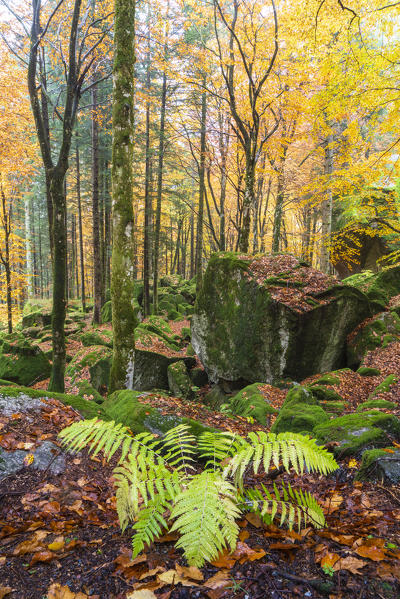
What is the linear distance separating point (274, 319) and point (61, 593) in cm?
705

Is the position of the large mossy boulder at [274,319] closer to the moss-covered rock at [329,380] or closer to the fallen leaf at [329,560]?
the moss-covered rock at [329,380]

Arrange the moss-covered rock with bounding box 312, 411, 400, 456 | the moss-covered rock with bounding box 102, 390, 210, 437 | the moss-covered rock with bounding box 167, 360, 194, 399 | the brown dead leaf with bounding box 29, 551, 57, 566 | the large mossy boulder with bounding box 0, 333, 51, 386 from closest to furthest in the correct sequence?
the brown dead leaf with bounding box 29, 551, 57, 566, the moss-covered rock with bounding box 312, 411, 400, 456, the moss-covered rock with bounding box 102, 390, 210, 437, the moss-covered rock with bounding box 167, 360, 194, 399, the large mossy boulder with bounding box 0, 333, 51, 386

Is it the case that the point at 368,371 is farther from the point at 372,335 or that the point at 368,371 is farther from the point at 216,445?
the point at 216,445

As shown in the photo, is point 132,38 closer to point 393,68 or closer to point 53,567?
point 393,68

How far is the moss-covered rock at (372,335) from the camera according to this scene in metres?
7.84

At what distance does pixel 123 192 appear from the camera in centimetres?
577

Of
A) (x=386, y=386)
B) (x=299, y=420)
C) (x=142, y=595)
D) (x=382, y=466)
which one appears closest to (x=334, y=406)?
(x=386, y=386)

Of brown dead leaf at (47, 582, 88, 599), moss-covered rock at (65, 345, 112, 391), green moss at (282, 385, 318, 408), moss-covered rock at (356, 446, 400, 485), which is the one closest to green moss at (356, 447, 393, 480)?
moss-covered rock at (356, 446, 400, 485)

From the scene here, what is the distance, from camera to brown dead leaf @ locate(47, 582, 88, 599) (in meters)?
1.44

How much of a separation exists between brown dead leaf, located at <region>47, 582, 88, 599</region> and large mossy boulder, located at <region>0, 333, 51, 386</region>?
8990mm

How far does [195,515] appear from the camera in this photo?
1.57 metres

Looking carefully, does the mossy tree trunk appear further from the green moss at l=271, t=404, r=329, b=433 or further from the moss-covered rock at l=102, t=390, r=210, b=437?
the green moss at l=271, t=404, r=329, b=433

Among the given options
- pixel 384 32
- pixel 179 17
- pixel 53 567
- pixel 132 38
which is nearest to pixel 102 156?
pixel 179 17

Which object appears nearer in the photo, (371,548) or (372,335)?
(371,548)
